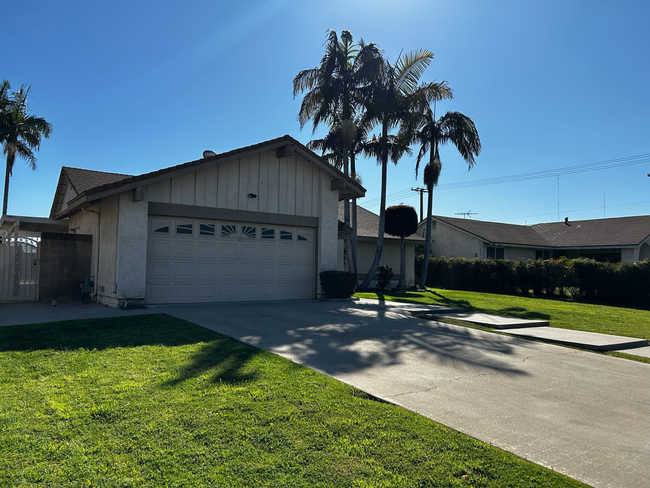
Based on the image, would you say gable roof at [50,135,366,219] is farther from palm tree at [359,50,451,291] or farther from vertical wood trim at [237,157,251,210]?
palm tree at [359,50,451,291]

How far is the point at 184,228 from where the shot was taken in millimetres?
12438

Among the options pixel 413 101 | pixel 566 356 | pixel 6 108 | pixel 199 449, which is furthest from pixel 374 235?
pixel 6 108

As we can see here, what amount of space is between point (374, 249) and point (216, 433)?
818 inches

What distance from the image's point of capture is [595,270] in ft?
61.5

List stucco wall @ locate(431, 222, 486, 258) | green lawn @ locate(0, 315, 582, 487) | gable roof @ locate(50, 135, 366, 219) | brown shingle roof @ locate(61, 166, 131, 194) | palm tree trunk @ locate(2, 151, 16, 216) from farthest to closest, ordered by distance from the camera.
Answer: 1. stucco wall @ locate(431, 222, 486, 258)
2. palm tree trunk @ locate(2, 151, 16, 216)
3. brown shingle roof @ locate(61, 166, 131, 194)
4. gable roof @ locate(50, 135, 366, 219)
5. green lawn @ locate(0, 315, 582, 487)

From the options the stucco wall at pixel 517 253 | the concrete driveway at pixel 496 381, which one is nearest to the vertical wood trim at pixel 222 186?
the concrete driveway at pixel 496 381

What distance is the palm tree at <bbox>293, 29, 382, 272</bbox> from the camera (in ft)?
57.9

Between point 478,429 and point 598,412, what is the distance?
4.90 feet

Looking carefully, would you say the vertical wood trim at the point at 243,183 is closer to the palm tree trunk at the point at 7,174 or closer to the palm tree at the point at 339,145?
the palm tree at the point at 339,145

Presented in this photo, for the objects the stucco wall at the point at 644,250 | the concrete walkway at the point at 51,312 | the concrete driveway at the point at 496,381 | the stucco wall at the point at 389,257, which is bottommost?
the concrete driveway at the point at 496,381

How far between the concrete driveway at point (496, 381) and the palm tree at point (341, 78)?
10558mm

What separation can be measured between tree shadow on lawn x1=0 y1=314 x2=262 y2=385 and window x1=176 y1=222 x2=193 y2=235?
355cm

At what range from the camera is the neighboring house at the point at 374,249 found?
22939 millimetres

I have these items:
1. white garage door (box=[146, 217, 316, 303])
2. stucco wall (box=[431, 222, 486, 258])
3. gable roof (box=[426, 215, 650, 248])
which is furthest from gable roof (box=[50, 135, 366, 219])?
gable roof (box=[426, 215, 650, 248])
